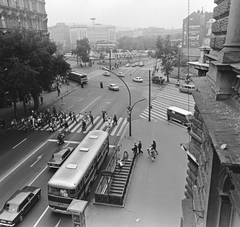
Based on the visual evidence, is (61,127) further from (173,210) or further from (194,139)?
(194,139)

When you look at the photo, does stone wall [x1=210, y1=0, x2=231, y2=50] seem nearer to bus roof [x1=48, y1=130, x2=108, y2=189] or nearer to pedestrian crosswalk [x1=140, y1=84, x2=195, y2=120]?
bus roof [x1=48, y1=130, x2=108, y2=189]

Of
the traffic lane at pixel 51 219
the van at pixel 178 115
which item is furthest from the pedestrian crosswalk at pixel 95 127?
the traffic lane at pixel 51 219

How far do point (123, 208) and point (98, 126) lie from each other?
1515 cm

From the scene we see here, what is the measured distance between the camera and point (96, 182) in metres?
17.8

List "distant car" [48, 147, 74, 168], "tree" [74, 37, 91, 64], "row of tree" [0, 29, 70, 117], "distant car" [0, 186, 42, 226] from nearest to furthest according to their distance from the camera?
"distant car" [0, 186, 42, 226]
"distant car" [48, 147, 74, 168]
"row of tree" [0, 29, 70, 117]
"tree" [74, 37, 91, 64]

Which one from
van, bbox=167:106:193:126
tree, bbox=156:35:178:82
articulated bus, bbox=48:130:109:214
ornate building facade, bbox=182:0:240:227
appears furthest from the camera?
tree, bbox=156:35:178:82

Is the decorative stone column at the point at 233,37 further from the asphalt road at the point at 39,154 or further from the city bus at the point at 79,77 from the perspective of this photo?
the city bus at the point at 79,77

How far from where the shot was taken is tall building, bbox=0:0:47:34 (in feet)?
118

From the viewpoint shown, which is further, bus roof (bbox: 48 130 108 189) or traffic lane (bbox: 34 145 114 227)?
bus roof (bbox: 48 130 108 189)

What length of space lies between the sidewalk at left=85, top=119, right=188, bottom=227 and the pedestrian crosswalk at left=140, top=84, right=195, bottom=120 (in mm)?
9308

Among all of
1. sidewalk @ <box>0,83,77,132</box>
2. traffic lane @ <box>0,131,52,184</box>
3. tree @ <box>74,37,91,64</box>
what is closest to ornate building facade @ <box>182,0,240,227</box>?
traffic lane @ <box>0,131,52,184</box>

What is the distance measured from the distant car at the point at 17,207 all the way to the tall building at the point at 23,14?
28.5 metres

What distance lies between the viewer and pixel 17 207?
13617 millimetres

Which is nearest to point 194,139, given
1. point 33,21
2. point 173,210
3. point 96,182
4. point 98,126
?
point 173,210
